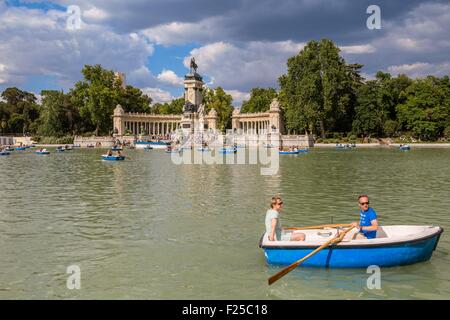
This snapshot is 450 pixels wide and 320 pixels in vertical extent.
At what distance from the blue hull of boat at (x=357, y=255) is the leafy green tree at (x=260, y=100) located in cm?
11992

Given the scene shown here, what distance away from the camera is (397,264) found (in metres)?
11.9

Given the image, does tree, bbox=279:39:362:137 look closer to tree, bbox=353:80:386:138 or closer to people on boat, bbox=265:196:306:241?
tree, bbox=353:80:386:138

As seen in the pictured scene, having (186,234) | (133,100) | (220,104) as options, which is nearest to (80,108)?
(133,100)

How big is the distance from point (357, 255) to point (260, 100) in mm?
122756

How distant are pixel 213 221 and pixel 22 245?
666cm

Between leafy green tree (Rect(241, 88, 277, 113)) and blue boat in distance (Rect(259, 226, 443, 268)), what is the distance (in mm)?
119850

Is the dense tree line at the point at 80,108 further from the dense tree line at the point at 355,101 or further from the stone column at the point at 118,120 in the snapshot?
the dense tree line at the point at 355,101

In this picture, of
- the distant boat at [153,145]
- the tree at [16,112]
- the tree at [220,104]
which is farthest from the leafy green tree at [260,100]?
the tree at [16,112]

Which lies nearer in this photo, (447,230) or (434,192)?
(447,230)

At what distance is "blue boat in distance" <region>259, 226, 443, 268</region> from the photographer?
37.8ft

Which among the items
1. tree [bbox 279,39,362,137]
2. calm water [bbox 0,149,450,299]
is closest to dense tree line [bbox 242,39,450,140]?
tree [bbox 279,39,362,137]

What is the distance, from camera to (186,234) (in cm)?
1586
